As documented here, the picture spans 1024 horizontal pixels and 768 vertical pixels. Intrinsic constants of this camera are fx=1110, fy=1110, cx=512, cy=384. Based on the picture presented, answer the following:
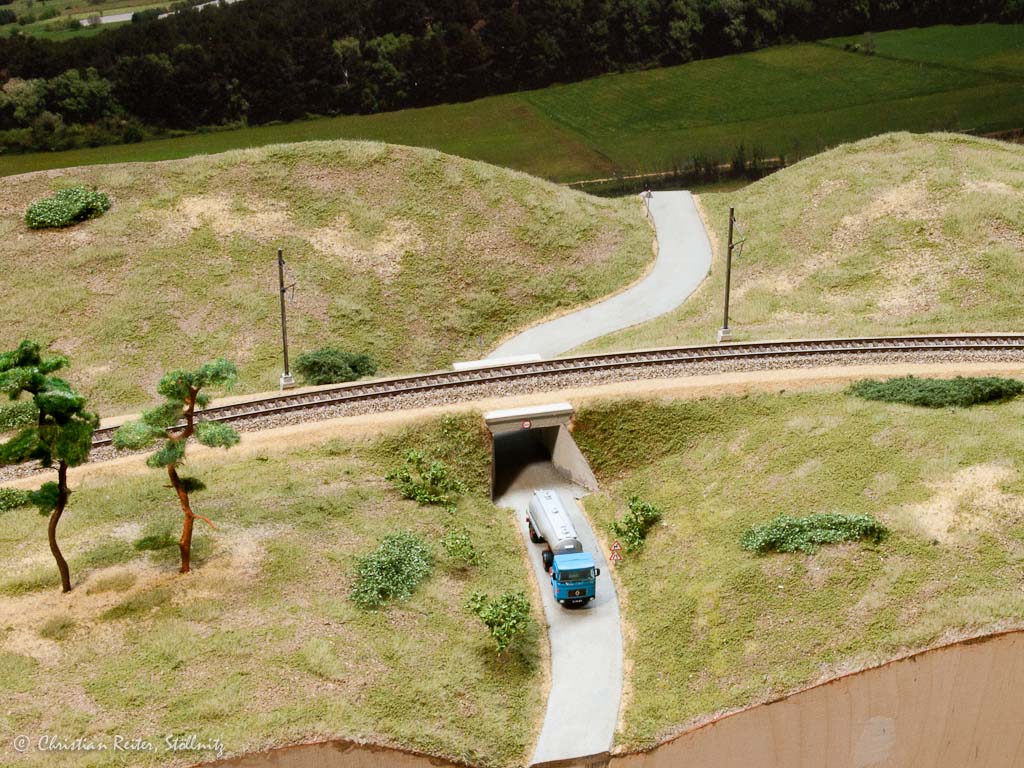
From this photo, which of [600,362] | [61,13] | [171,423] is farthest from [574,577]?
[61,13]

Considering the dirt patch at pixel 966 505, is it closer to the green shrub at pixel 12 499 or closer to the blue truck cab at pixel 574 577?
the blue truck cab at pixel 574 577

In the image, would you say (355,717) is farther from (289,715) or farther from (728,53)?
(728,53)

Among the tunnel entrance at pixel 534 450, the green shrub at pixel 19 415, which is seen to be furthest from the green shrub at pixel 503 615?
the green shrub at pixel 19 415

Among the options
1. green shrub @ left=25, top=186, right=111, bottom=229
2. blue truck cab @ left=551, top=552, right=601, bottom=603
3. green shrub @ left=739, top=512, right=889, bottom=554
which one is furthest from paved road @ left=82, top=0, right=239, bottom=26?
green shrub @ left=739, top=512, right=889, bottom=554

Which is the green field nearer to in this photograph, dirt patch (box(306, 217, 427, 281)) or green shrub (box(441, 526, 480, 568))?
dirt patch (box(306, 217, 427, 281))

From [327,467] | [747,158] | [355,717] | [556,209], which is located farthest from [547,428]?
[747,158]

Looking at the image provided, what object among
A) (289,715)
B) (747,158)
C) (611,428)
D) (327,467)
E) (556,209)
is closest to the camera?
(289,715)

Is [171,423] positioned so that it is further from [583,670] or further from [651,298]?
[651,298]

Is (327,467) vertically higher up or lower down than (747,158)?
lower down
